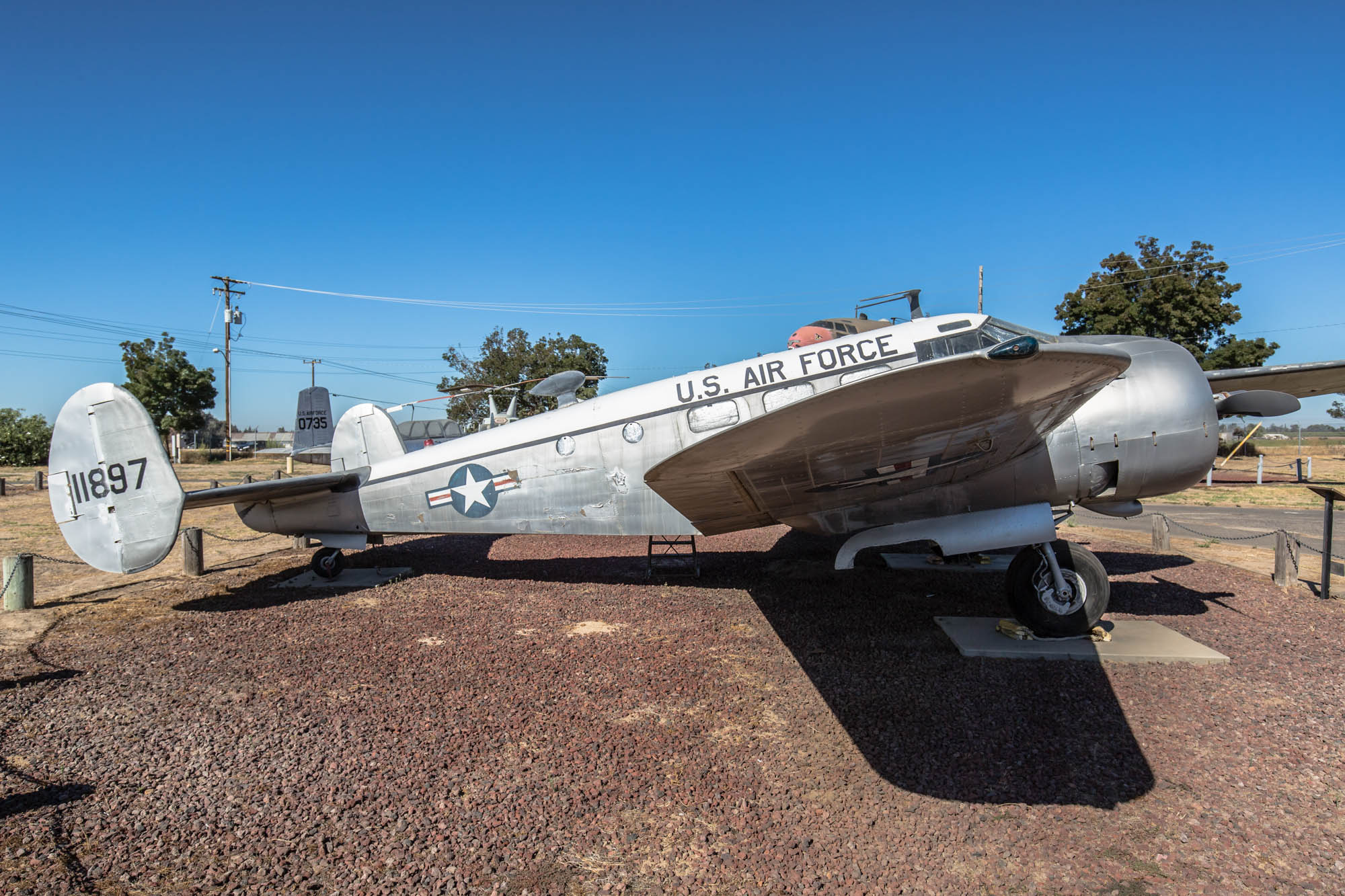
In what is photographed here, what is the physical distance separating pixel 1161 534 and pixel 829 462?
901 centimetres

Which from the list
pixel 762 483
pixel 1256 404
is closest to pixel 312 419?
pixel 762 483

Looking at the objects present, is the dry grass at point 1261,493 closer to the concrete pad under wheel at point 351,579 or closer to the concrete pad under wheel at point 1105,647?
the concrete pad under wheel at point 1105,647

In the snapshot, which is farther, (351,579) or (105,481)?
(351,579)

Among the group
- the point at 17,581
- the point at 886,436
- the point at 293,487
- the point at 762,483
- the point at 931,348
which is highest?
the point at 931,348

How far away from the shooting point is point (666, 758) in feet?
13.7

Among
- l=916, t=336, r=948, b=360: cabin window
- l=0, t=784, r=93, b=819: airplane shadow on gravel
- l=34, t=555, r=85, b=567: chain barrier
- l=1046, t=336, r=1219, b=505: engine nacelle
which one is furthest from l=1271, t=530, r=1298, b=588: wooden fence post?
l=34, t=555, r=85, b=567: chain barrier

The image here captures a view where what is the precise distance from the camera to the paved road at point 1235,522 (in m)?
11.9

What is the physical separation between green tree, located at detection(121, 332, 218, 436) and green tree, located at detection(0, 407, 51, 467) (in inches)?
251

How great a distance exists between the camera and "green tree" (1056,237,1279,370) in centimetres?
3017

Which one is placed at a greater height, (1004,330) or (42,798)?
(1004,330)

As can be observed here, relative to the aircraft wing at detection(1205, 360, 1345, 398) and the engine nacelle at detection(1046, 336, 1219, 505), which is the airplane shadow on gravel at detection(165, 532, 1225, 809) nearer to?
the engine nacelle at detection(1046, 336, 1219, 505)

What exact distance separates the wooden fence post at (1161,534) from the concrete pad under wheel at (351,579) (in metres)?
12.0

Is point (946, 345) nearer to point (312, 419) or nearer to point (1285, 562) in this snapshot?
point (1285, 562)

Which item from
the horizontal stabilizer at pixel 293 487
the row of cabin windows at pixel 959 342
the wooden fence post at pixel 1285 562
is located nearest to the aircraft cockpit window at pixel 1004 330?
the row of cabin windows at pixel 959 342
